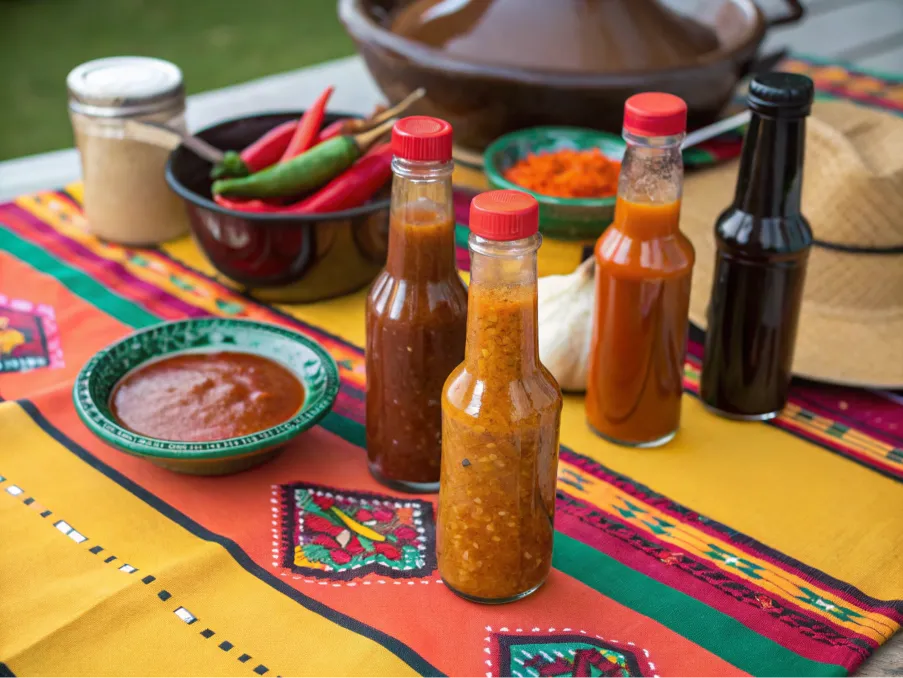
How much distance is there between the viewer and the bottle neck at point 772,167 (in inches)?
40.3

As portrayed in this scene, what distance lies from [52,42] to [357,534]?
372 centimetres

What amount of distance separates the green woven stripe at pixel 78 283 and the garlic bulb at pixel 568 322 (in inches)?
20.9

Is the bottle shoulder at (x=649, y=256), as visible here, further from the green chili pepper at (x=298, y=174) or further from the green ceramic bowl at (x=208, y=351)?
the green chili pepper at (x=298, y=174)

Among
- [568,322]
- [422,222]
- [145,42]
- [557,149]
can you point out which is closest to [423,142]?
[422,222]

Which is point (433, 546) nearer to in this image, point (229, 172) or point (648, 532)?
point (648, 532)

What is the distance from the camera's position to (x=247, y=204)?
4.42 ft

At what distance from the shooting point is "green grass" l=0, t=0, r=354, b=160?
3580mm

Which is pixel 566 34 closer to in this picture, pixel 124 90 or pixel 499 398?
pixel 124 90

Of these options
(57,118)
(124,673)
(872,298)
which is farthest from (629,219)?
(57,118)

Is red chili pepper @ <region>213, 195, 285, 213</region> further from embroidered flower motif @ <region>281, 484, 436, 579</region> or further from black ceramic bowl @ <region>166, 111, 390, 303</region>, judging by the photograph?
embroidered flower motif @ <region>281, 484, 436, 579</region>

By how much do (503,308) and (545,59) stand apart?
0.90 metres

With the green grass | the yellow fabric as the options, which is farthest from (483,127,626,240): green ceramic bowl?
the green grass

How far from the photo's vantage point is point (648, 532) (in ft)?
3.28

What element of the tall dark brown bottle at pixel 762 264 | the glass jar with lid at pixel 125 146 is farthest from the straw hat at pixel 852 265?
the glass jar with lid at pixel 125 146
